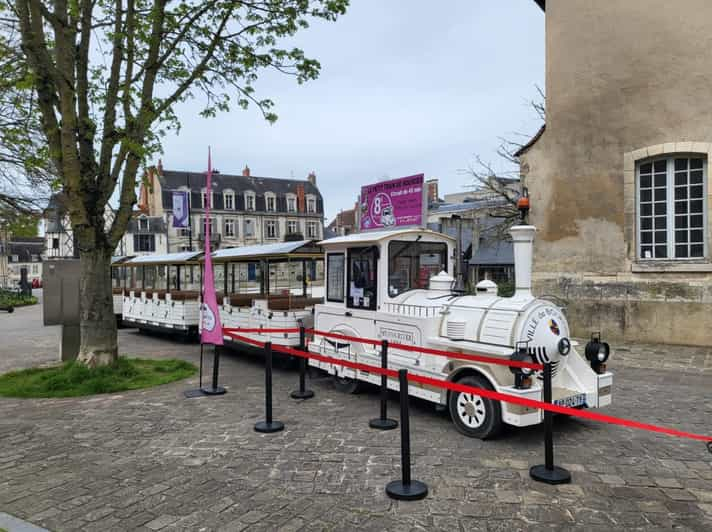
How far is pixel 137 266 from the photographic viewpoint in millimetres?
16625

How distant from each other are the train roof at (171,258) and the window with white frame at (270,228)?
119 feet

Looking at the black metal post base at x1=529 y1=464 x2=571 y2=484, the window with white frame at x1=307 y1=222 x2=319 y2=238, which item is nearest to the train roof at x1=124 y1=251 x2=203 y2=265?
the black metal post base at x1=529 y1=464 x2=571 y2=484

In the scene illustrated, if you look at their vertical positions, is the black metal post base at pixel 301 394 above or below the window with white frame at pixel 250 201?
below

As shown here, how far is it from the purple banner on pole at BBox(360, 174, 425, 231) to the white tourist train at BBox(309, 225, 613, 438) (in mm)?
468

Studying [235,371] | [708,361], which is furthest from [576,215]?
[235,371]

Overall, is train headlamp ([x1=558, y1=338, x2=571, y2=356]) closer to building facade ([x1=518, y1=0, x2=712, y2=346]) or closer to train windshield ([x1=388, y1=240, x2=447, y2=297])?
A: train windshield ([x1=388, y1=240, x2=447, y2=297])

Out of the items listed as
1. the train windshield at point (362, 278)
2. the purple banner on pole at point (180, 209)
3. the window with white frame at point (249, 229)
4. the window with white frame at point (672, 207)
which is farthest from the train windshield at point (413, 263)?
the window with white frame at point (249, 229)

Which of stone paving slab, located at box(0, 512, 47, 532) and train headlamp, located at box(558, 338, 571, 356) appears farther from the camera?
train headlamp, located at box(558, 338, 571, 356)

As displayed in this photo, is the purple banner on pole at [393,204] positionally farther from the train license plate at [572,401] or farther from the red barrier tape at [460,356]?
the train license plate at [572,401]

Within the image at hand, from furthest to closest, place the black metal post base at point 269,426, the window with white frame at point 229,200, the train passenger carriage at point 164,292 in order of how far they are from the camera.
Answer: the window with white frame at point 229,200, the train passenger carriage at point 164,292, the black metal post base at point 269,426

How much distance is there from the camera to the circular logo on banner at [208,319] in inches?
305

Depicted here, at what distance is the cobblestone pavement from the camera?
3.85 meters

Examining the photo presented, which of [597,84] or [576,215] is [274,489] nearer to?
[576,215]

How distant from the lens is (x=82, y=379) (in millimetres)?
8141
